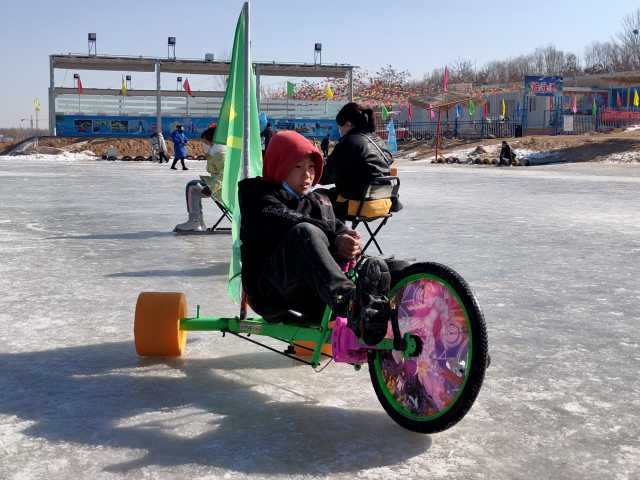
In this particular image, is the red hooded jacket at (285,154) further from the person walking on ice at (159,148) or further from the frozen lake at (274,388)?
the person walking on ice at (159,148)

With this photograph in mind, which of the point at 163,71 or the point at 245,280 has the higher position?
the point at 163,71

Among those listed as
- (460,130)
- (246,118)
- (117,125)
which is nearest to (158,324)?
(246,118)

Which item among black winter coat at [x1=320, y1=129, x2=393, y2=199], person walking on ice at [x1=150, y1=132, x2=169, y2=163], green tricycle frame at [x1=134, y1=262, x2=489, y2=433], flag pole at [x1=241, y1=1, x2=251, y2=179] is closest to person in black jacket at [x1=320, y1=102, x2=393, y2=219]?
black winter coat at [x1=320, y1=129, x2=393, y2=199]

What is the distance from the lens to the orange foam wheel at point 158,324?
4.04 meters

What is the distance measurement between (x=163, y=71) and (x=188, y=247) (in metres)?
48.0

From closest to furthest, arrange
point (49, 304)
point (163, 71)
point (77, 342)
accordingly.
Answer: point (77, 342) < point (49, 304) < point (163, 71)

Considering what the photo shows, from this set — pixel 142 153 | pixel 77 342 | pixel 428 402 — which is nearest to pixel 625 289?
pixel 428 402

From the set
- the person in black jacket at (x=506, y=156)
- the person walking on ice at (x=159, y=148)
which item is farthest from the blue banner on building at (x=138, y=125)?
the person in black jacket at (x=506, y=156)

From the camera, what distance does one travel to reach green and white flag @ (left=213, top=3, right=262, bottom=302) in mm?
4246

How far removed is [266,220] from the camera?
131 inches

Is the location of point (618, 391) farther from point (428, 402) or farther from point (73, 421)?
point (73, 421)

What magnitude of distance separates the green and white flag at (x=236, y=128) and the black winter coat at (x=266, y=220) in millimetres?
703

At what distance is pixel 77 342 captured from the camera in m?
4.45

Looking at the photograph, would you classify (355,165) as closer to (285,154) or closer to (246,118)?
(246,118)
